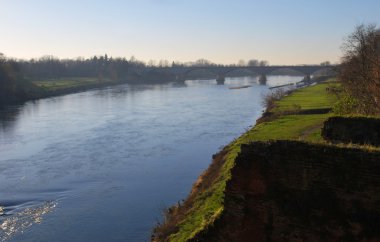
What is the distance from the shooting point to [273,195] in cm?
912

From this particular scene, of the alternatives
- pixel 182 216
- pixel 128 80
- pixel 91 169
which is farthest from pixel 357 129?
pixel 128 80

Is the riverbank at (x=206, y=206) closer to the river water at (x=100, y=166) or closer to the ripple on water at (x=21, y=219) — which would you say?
the river water at (x=100, y=166)

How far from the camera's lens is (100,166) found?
28.3 m

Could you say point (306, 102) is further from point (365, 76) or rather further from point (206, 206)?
point (206, 206)

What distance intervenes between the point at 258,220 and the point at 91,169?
19.8 m

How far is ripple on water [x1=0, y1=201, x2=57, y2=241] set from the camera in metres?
18.1

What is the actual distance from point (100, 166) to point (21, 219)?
29.9ft

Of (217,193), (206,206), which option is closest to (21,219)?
(206,206)

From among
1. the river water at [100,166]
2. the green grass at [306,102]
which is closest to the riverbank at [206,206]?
the river water at [100,166]

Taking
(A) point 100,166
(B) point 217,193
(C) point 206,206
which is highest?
(B) point 217,193

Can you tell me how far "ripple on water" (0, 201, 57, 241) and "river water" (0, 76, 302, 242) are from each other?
0.14 ft

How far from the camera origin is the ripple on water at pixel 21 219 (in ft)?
59.4

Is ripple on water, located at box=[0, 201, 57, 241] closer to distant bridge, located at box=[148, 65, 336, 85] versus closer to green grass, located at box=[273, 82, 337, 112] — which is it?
green grass, located at box=[273, 82, 337, 112]

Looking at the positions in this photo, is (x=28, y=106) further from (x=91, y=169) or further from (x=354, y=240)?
(x=354, y=240)
